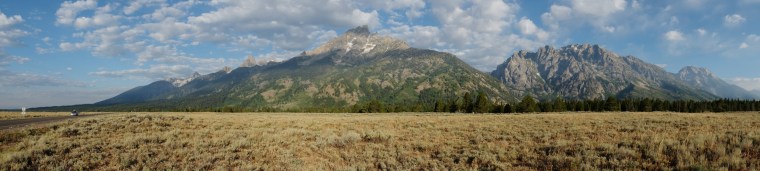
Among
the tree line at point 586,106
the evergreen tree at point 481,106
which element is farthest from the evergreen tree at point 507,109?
the evergreen tree at point 481,106

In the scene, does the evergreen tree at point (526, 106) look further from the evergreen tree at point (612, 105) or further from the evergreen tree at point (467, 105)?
the evergreen tree at point (612, 105)

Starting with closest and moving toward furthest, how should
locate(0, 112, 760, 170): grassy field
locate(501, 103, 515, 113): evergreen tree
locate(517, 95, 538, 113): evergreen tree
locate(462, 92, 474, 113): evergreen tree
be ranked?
locate(0, 112, 760, 170): grassy field, locate(517, 95, 538, 113): evergreen tree, locate(501, 103, 515, 113): evergreen tree, locate(462, 92, 474, 113): evergreen tree

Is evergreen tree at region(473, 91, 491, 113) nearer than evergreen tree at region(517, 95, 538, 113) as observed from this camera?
Yes

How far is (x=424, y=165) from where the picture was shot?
1530 cm

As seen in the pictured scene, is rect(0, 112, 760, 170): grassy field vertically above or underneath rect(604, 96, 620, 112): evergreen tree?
underneath

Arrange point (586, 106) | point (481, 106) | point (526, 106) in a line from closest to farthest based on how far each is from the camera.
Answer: point (481, 106), point (526, 106), point (586, 106)

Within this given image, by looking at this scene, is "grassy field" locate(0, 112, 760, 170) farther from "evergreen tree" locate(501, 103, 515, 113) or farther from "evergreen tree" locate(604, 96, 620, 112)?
"evergreen tree" locate(604, 96, 620, 112)

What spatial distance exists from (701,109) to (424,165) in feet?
507

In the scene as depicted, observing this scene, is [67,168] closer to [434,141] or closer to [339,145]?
[339,145]

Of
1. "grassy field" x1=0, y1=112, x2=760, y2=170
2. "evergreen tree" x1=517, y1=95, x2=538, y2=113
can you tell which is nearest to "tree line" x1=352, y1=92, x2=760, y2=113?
"evergreen tree" x1=517, y1=95, x2=538, y2=113

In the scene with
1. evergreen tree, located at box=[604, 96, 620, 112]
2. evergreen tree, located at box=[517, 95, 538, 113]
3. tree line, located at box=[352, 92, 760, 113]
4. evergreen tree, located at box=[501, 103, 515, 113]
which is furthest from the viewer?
evergreen tree, located at box=[604, 96, 620, 112]

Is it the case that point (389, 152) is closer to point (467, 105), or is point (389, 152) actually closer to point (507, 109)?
Answer: point (507, 109)

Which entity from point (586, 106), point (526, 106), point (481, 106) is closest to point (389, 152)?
point (481, 106)

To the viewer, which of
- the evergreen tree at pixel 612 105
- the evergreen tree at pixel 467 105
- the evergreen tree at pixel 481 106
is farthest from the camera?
the evergreen tree at pixel 612 105
